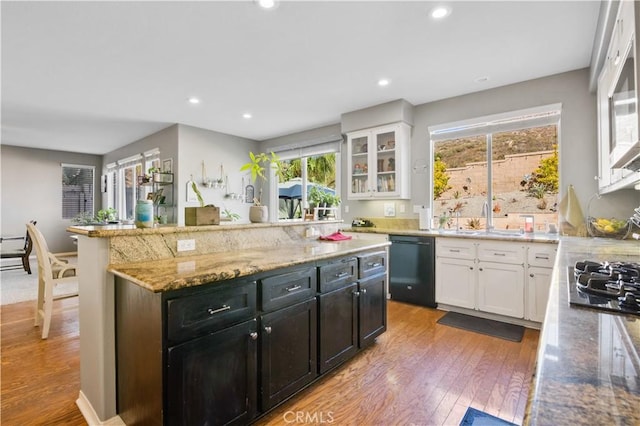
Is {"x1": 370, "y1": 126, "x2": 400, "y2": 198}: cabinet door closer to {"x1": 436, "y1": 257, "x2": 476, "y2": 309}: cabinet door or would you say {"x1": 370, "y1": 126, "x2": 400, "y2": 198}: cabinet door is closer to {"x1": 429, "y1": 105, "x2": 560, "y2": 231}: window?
{"x1": 429, "y1": 105, "x2": 560, "y2": 231}: window

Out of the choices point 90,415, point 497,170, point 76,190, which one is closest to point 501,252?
point 497,170

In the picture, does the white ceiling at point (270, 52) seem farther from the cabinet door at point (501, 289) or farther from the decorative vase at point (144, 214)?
the cabinet door at point (501, 289)

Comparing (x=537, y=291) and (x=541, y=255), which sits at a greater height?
(x=541, y=255)

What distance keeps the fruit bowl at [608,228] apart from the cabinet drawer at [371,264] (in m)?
2.17

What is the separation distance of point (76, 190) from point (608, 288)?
10.5 metres

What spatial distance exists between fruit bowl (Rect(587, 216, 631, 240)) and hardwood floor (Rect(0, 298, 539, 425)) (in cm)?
119

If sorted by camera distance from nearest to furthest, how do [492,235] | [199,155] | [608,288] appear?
[608,288] < [492,235] < [199,155]

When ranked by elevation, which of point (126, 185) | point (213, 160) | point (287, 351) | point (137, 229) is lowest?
point (287, 351)

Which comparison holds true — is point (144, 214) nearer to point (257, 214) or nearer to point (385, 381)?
point (257, 214)

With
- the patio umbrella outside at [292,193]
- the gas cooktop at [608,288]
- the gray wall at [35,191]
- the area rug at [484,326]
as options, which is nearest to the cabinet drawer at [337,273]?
the gas cooktop at [608,288]

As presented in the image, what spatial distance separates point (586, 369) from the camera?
0.63 meters

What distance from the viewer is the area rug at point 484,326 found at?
10.0ft

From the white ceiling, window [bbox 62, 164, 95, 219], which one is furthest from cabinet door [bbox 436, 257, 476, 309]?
window [bbox 62, 164, 95, 219]

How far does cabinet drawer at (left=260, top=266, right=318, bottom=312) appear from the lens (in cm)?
178
